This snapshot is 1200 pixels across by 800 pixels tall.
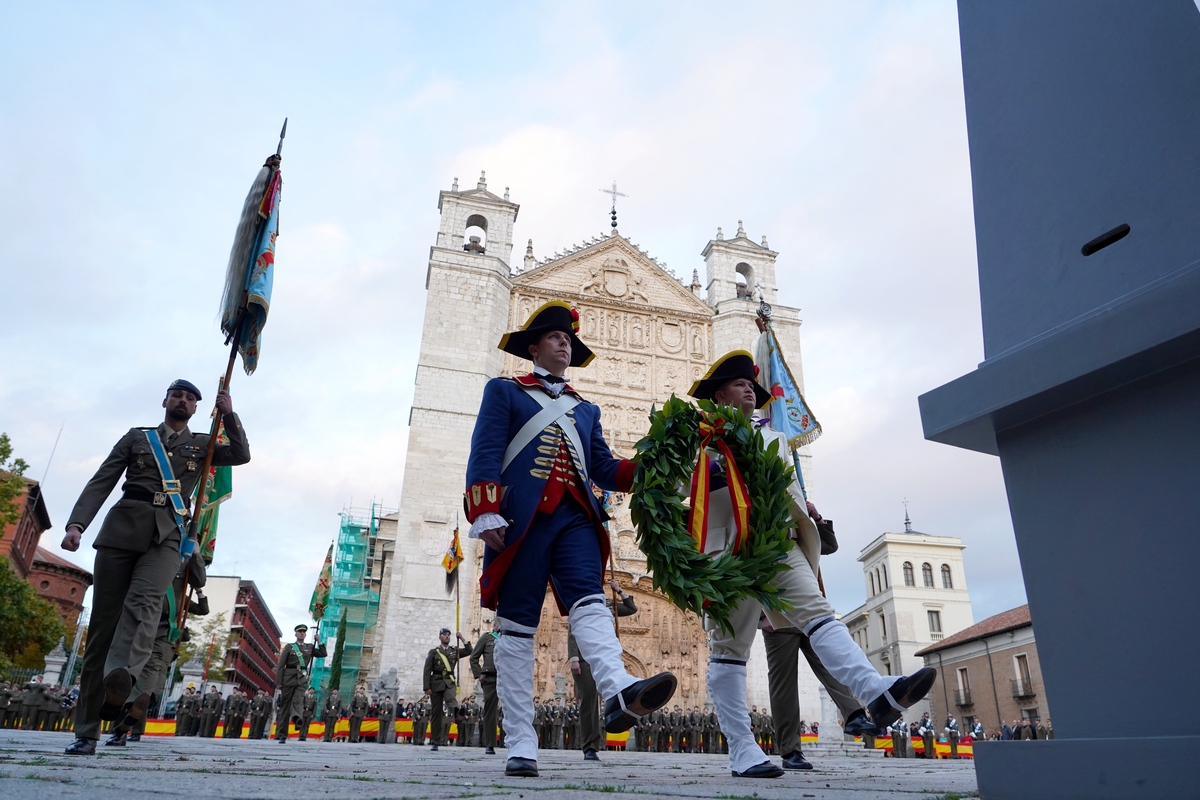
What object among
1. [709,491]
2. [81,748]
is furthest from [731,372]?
[81,748]

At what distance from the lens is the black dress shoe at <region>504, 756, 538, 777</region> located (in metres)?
3.01

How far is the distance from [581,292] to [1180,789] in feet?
78.3

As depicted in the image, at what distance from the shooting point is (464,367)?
857 inches

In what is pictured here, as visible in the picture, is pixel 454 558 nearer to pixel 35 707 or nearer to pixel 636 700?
pixel 35 707

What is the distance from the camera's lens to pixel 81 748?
3.47 m

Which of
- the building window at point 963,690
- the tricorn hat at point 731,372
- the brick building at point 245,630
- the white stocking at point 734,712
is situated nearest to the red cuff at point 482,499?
the white stocking at point 734,712

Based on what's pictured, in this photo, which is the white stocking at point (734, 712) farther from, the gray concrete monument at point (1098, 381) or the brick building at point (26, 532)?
the brick building at point (26, 532)

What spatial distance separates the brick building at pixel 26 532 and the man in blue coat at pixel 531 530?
40.4 metres

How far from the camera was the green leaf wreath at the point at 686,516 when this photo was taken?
10.6ft

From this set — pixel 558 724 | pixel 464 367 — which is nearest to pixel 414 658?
pixel 558 724

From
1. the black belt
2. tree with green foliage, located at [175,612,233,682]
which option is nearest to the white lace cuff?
the black belt

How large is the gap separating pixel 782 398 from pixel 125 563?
19.6 feet

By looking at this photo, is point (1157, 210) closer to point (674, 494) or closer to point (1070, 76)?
point (1070, 76)

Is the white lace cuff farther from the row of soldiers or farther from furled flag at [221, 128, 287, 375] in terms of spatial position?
the row of soldiers
